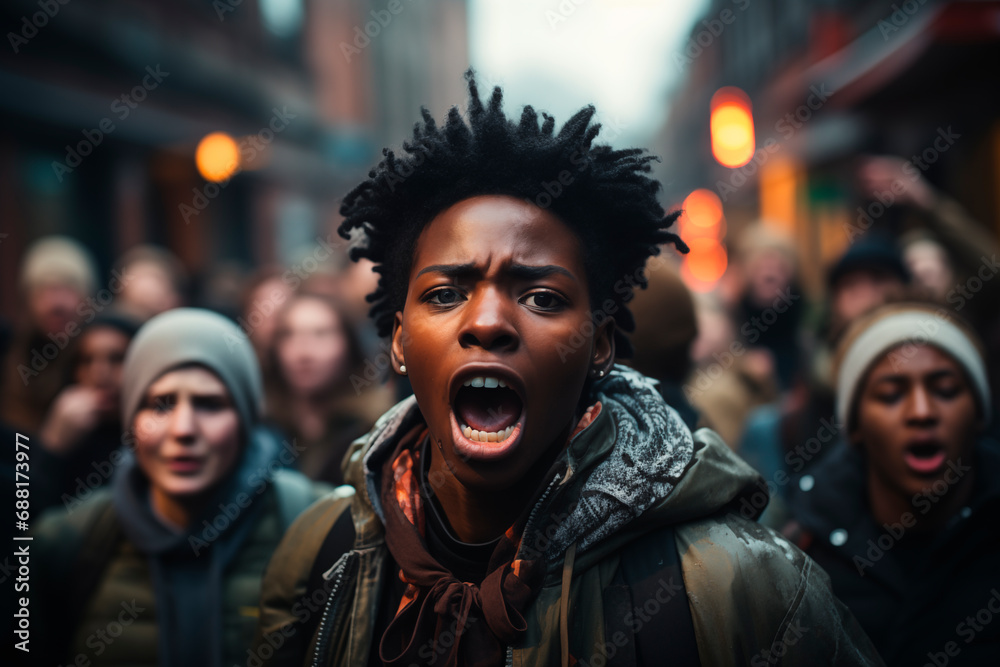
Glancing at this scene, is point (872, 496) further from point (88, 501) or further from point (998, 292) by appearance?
point (88, 501)

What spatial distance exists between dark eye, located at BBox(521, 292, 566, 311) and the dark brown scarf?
517 millimetres

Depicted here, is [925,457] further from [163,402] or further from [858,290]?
[163,402]

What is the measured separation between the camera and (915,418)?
285 centimetres

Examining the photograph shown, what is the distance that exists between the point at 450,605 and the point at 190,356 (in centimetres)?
176

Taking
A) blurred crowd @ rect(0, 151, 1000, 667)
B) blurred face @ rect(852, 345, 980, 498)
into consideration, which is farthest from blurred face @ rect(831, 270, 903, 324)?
blurred face @ rect(852, 345, 980, 498)

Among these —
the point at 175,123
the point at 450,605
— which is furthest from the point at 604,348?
the point at 175,123

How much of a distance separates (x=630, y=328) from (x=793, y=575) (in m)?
0.79

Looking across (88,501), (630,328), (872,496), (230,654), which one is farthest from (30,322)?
(872,496)

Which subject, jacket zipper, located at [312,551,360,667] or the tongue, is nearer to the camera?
the tongue

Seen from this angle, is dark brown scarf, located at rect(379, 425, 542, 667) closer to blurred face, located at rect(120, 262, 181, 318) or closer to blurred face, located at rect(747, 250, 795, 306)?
blurred face, located at rect(747, 250, 795, 306)

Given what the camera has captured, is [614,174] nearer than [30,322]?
Yes

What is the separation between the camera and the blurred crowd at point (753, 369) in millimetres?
2898

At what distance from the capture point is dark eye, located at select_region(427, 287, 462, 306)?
201 cm

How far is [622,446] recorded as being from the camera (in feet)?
6.71
